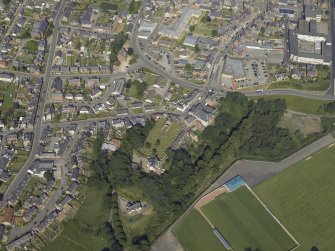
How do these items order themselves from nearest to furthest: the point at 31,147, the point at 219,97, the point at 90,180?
the point at 90,180
the point at 31,147
the point at 219,97

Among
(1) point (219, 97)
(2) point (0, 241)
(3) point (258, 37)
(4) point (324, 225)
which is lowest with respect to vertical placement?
(2) point (0, 241)

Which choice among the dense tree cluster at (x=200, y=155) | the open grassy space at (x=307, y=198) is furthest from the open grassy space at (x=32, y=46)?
the open grassy space at (x=307, y=198)

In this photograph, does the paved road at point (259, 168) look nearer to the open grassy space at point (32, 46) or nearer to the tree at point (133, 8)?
the tree at point (133, 8)

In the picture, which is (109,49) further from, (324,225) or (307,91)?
(324,225)

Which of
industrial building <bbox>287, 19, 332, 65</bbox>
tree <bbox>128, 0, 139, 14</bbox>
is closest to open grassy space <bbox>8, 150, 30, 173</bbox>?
tree <bbox>128, 0, 139, 14</bbox>

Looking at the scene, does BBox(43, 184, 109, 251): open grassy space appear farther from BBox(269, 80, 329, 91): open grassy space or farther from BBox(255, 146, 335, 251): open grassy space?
BBox(269, 80, 329, 91): open grassy space

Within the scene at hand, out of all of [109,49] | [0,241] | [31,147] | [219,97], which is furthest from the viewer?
[109,49]

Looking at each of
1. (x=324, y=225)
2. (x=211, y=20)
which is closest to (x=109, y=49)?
(x=211, y=20)
